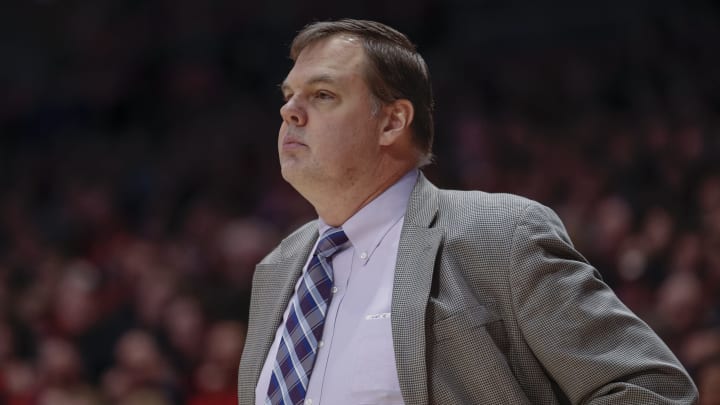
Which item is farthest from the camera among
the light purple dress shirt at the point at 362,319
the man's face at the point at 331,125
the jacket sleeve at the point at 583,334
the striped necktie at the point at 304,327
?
the man's face at the point at 331,125

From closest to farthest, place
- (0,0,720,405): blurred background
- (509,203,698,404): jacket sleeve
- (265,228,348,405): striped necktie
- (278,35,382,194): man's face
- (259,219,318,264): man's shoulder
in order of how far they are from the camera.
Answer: (509,203,698,404): jacket sleeve < (265,228,348,405): striped necktie < (278,35,382,194): man's face < (259,219,318,264): man's shoulder < (0,0,720,405): blurred background

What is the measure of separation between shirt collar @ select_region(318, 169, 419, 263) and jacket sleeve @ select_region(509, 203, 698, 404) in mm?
308

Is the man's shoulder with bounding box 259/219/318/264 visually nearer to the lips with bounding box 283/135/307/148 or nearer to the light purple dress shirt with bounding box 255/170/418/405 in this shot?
the light purple dress shirt with bounding box 255/170/418/405

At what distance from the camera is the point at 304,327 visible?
1.97 m

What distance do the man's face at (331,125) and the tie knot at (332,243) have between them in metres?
0.09

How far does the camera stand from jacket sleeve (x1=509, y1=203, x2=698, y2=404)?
1.69 meters

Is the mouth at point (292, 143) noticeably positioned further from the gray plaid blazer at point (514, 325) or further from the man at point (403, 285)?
the gray plaid blazer at point (514, 325)

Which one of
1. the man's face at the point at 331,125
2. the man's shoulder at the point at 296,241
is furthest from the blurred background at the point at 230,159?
the man's face at the point at 331,125

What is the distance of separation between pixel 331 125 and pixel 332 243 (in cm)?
24

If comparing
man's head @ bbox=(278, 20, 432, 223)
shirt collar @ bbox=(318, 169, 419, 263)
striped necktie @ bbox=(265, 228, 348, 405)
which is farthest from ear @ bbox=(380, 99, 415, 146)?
striped necktie @ bbox=(265, 228, 348, 405)

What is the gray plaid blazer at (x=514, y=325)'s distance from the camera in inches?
67.2

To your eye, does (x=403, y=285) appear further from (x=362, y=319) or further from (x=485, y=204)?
(x=485, y=204)

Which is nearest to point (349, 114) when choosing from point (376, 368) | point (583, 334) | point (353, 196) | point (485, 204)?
point (353, 196)

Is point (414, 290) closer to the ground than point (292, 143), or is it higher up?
closer to the ground
